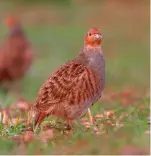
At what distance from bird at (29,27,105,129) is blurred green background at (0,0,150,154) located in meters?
1.19

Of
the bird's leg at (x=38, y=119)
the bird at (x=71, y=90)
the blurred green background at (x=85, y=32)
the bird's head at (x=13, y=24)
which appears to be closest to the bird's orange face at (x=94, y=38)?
the bird at (x=71, y=90)

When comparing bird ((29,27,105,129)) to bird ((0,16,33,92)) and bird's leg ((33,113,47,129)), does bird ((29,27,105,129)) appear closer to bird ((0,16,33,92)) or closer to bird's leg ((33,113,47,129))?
bird's leg ((33,113,47,129))

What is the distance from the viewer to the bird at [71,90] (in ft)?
19.1

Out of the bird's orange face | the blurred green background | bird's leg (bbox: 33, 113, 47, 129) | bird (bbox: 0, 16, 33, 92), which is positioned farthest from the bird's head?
bird's leg (bbox: 33, 113, 47, 129)

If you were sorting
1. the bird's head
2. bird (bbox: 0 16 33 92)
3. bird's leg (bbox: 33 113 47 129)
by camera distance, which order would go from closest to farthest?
bird's leg (bbox: 33 113 47 129) < bird (bbox: 0 16 33 92) < the bird's head

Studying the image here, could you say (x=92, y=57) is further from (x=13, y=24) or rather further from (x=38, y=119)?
(x=13, y=24)

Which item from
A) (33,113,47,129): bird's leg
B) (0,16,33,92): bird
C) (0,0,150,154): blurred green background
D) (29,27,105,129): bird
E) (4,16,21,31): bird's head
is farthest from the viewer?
(4,16,21,31): bird's head

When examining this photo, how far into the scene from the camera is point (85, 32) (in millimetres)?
19328

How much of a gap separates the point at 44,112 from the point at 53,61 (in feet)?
31.4

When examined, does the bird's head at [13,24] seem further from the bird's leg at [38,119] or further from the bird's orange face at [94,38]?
the bird's leg at [38,119]

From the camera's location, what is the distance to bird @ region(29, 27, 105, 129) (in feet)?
19.1

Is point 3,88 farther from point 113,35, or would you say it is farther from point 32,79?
point 113,35

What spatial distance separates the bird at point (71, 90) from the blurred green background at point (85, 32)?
119 cm

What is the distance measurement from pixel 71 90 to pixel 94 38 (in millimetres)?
577
